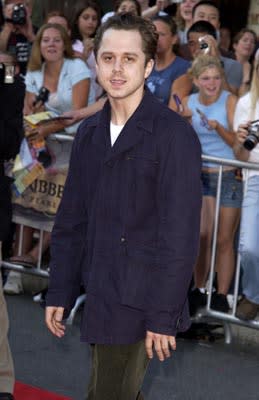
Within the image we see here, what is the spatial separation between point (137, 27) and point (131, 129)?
38 centimetres

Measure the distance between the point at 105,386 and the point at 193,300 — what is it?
326 centimetres

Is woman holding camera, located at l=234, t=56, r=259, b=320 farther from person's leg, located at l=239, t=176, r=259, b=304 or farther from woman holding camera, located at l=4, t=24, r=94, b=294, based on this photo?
woman holding camera, located at l=4, t=24, r=94, b=294

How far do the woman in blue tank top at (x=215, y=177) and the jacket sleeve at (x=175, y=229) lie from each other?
3259 millimetres

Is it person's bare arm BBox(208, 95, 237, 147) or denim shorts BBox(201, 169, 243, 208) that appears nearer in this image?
denim shorts BBox(201, 169, 243, 208)

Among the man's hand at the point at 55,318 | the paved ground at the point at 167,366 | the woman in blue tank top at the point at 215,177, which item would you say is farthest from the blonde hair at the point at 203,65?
the man's hand at the point at 55,318

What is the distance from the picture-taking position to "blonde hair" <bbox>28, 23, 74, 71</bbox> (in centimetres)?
837

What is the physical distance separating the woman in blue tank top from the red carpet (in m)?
1.64

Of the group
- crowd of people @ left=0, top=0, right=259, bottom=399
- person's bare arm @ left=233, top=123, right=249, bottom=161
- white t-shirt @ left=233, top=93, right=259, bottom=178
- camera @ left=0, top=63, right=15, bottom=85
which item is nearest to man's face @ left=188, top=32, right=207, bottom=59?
crowd of people @ left=0, top=0, right=259, bottom=399

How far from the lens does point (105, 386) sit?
3.87 metres

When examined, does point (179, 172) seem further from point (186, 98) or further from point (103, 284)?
point (186, 98)

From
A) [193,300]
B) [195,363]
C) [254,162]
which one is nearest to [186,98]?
[254,162]

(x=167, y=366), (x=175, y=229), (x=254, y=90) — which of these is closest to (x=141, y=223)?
(x=175, y=229)

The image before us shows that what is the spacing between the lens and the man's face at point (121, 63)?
3.79 m

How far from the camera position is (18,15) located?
9438mm
